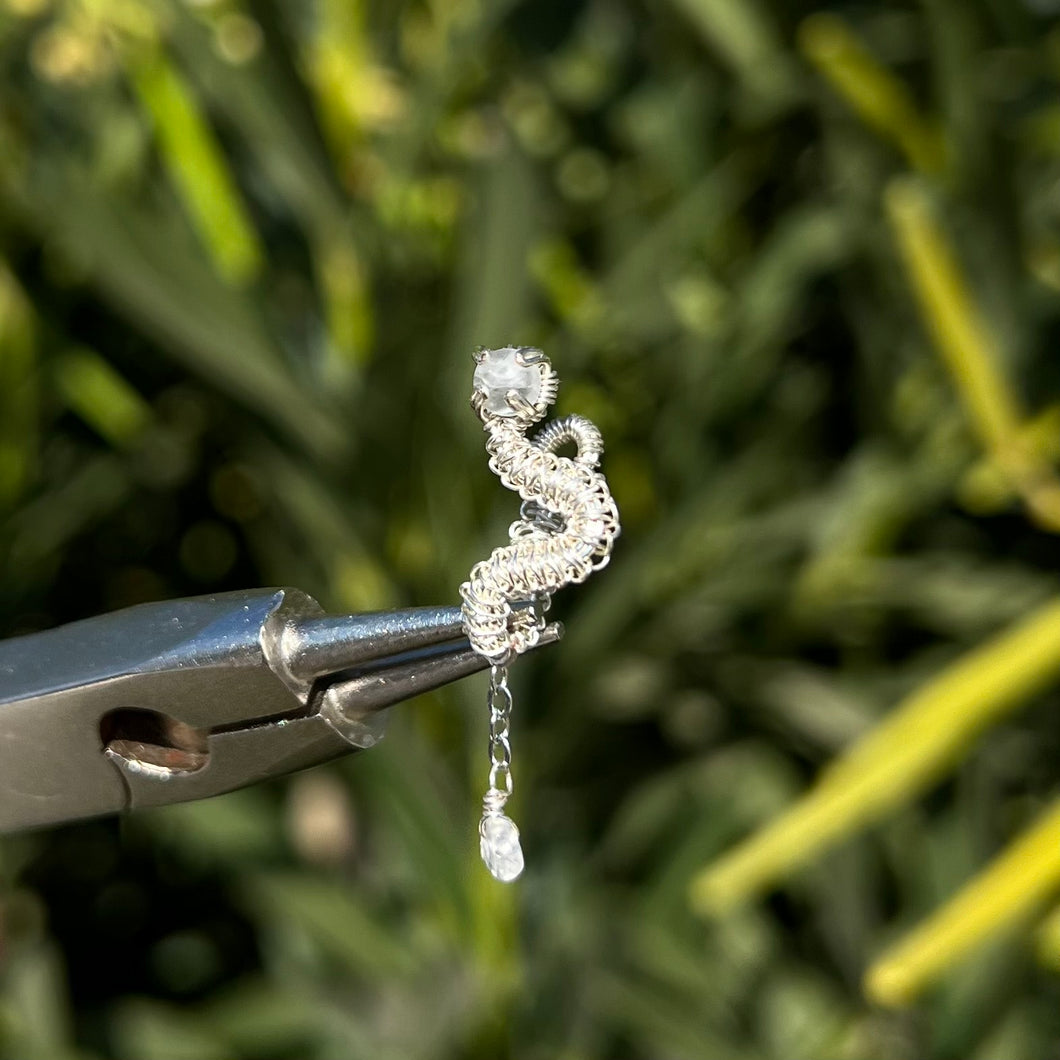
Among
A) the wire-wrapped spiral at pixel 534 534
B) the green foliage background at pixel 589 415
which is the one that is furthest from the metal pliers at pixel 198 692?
the green foliage background at pixel 589 415

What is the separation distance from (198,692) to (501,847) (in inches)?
2.3

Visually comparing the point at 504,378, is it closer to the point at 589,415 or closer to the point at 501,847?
the point at 501,847

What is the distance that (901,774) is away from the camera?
0.40 metres

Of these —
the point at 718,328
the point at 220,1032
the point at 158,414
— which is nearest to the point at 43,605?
the point at 158,414

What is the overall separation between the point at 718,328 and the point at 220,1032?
36cm

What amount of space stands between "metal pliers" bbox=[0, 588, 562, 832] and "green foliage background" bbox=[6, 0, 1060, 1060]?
0.23m

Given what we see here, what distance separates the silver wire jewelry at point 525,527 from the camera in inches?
8.7

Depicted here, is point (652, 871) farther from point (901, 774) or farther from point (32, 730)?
point (32, 730)

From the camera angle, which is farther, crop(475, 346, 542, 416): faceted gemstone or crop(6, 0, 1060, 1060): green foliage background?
crop(6, 0, 1060, 1060): green foliage background

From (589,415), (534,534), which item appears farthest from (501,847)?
(589,415)

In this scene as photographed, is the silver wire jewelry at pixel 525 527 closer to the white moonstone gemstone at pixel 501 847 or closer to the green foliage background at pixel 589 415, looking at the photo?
the white moonstone gemstone at pixel 501 847

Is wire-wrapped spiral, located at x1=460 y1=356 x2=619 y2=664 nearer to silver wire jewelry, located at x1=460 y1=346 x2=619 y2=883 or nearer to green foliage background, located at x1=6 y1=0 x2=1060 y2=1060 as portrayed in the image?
silver wire jewelry, located at x1=460 y1=346 x2=619 y2=883

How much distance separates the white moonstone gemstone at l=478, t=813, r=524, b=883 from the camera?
24 cm

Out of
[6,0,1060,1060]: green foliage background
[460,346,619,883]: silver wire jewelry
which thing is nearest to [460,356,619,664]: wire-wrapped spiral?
[460,346,619,883]: silver wire jewelry
